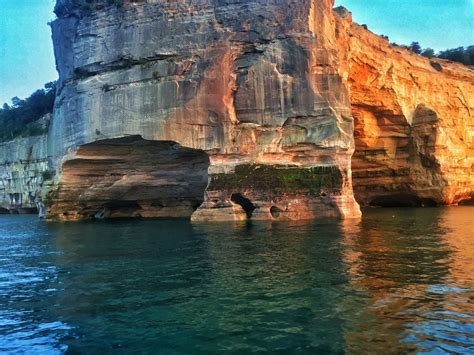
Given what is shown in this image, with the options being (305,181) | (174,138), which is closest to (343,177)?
(305,181)

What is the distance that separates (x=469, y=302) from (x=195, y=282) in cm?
555

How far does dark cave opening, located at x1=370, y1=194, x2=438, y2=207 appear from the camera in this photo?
133ft

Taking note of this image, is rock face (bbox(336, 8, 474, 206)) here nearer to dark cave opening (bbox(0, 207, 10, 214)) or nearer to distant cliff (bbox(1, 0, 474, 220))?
distant cliff (bbox(1, 0, 474, 220))

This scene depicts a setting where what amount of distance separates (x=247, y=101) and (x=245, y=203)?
243 inches

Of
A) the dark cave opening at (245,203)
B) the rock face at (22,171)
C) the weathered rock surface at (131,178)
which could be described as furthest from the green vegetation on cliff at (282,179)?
the rock face at (22,171)

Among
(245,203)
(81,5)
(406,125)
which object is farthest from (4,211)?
(406,125)

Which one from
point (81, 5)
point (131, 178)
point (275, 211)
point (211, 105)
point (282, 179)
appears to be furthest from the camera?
point (131, 178)

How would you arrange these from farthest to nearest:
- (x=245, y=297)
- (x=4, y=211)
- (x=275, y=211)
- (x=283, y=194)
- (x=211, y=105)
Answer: (x=4, y=211)
(x=211, y=105)
(x=275, y=211)
(x=283, y=194)
(x=245, y=297)

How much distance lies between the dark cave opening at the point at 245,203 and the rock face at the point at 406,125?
12.5 m

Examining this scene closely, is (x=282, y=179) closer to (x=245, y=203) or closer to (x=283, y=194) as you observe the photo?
(x=283, y=194)

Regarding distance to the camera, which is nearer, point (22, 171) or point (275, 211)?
point (275, 211)

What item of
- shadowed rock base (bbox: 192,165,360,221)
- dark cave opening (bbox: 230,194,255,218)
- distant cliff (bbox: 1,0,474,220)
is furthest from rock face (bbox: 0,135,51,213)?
shadowed rock base (bbox: 192,165,360,221)

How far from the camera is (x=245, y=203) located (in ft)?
92.2

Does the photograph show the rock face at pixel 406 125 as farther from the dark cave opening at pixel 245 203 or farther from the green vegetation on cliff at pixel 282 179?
the dark cave opening at pixel 245 203
